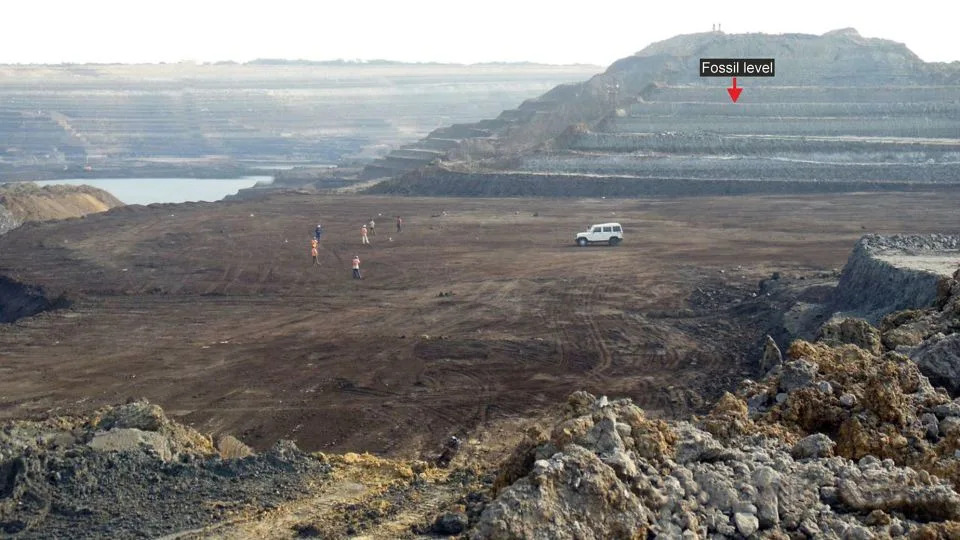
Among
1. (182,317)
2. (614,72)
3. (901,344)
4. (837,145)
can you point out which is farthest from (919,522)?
(614,72)

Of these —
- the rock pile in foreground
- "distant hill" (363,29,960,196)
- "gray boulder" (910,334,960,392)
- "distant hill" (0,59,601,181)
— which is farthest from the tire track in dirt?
"distant hill" (0,59,601,181)

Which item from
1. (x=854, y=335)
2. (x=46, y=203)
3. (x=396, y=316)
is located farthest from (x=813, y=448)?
(x=46, y=203)

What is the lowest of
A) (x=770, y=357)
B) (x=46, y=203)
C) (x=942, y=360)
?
(x=46, y=203)

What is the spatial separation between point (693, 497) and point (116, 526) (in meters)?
6.43

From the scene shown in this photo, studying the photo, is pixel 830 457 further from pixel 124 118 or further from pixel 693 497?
pixel 124 118

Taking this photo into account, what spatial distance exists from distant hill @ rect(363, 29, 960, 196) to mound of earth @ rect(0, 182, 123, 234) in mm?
18165

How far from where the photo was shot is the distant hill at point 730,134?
227ft

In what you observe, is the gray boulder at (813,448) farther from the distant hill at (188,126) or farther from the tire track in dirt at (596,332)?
the distant hill at (188,126)

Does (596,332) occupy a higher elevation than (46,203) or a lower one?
higher

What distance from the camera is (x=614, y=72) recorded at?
125 metres

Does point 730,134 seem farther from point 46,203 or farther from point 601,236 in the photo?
point 46,203

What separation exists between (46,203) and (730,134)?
45.2 meters

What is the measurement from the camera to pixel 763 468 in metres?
9.48

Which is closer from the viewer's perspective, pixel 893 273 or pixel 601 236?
pixel 893 273
